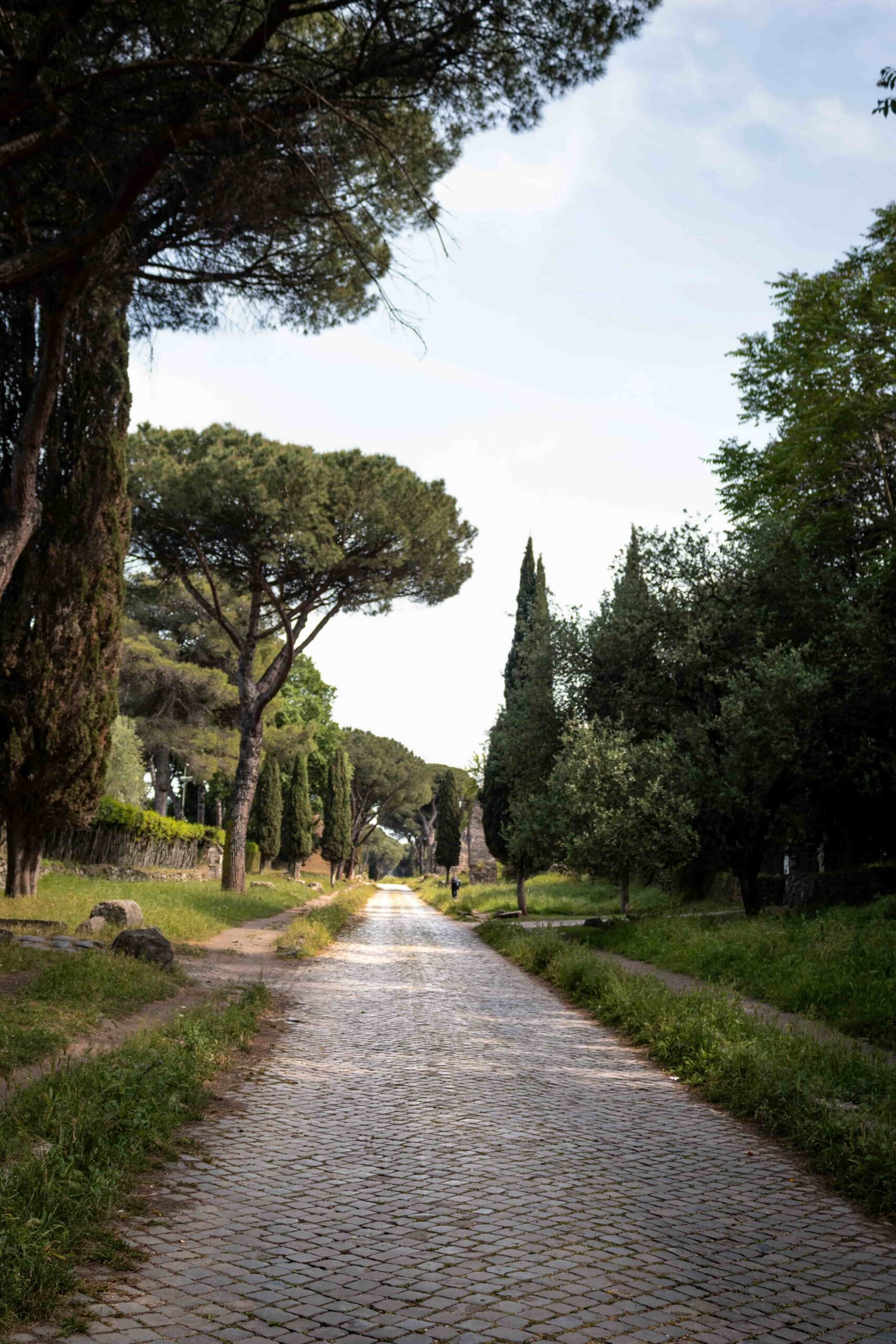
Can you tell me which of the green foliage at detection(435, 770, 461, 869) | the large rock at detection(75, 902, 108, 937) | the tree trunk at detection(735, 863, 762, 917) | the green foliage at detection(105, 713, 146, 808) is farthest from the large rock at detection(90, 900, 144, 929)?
the green foliage at detection(435, 770, 461, 869)

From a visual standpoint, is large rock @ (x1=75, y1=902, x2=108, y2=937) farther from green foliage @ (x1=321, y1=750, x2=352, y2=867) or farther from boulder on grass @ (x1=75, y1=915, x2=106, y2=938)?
green foliage @ (x1=321, y1=750, x2=352, y2=867)

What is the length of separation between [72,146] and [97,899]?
13026 mm

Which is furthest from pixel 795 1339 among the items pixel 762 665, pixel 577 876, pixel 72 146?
pixel 577 876

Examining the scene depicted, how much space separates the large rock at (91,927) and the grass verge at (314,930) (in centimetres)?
313

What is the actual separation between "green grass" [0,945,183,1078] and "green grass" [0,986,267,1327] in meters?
0.73

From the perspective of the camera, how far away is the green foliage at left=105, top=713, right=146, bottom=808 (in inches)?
1283

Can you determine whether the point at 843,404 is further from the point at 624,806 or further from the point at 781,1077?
the point at 781,1077

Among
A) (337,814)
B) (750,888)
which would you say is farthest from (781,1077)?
(337,814)

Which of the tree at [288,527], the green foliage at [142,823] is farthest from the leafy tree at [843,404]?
the green foliage at [142,823]

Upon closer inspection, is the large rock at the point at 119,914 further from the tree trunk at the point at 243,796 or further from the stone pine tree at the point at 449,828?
the stone pine tree at the point at 449,828

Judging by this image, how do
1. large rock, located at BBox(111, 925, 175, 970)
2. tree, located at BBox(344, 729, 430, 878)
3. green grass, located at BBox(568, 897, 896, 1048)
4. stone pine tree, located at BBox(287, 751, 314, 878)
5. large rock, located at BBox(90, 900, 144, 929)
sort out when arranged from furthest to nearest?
1. tree, located at BBox(344, 729, 430, 878)
2. stone pine tree, located at BBox(287, 751, 314, 878)
3. large rock, located at BBox(90, 900, 144, 929)
4. large rock, located at BBox(111, 925, 175, 970)
5. green grass, located at BBox(568, 897, 896, 1048)

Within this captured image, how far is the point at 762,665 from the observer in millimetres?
17062

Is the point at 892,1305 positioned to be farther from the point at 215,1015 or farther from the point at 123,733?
the point at 123,733

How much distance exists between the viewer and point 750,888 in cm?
1902
